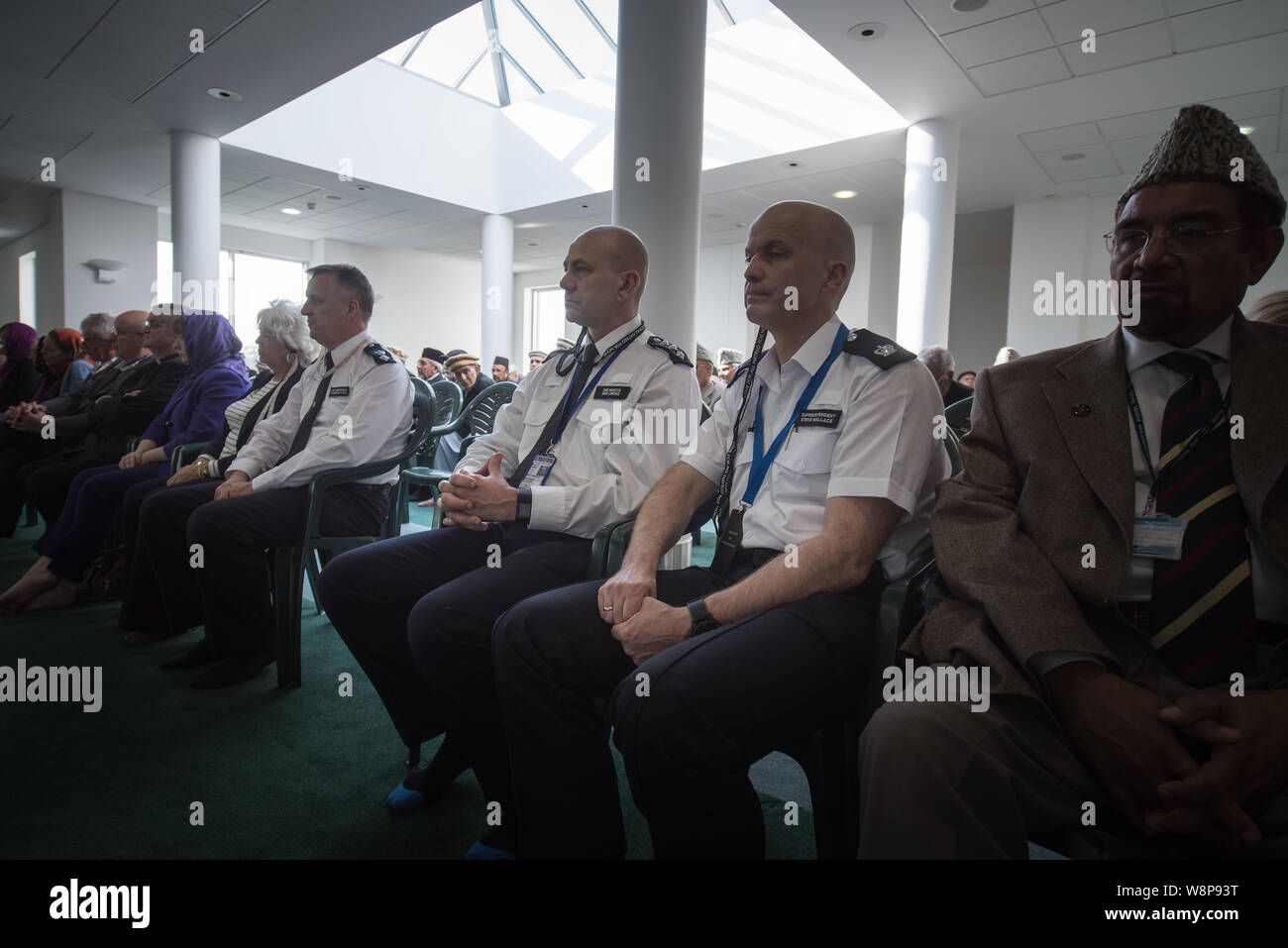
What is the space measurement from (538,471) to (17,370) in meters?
4.98

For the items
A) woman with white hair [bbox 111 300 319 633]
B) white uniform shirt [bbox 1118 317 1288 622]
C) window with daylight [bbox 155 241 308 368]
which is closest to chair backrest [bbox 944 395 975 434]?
white uniform shirt [bbox 1118 317 1288 622]

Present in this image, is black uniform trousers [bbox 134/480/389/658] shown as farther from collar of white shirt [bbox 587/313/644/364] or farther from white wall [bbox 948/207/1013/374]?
white wall [bbox 948/207/1013/374]

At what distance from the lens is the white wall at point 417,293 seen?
41.7ft

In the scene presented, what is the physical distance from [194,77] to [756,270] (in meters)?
6.68

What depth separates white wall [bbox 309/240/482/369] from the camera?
501 inches

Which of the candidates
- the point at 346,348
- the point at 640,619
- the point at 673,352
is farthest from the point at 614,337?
the point at 346,348

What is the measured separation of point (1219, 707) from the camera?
838 mm

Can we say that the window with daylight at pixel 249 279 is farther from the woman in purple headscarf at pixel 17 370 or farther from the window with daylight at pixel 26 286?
the woman in purple headscarf at pixel 17 370

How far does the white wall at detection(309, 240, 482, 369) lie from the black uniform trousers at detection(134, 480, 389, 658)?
35.2 feet

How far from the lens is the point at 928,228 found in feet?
20.9

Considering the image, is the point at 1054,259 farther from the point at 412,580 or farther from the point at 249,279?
the point at 249,279

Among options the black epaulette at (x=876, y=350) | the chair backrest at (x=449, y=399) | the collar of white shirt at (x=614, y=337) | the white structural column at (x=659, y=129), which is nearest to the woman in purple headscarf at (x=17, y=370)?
the chair backrest at (x=449, y=399)
